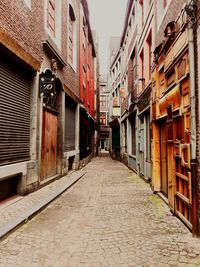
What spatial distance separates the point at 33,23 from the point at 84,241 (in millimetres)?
6557

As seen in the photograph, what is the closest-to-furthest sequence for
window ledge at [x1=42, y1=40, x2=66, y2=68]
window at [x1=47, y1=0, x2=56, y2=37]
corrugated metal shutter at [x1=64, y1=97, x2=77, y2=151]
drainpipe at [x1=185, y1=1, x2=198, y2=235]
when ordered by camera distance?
drainpipe at [x1=185, y1=1, x2=198, y2=235]
window ledge at [x1=42, y1=40, x2=66, y2=68]
window at [x1=47, y1=0, x2=56, y2=37]
corrugated metal shutter at [x1=64, y1=97, x2=77, y2=151]

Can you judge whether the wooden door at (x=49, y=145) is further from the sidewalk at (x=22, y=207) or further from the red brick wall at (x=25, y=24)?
the red brick wall at (x=25, y=24)

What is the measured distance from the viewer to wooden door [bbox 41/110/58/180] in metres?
9.85

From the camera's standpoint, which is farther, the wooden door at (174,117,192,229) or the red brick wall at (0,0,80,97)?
the red brick wall at (0,0,80,97)

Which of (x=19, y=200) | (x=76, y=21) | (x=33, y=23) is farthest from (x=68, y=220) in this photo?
(x=76, y=21)

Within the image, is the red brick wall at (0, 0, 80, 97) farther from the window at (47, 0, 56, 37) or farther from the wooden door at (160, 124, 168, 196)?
the wooden door at (160, 124, 168, 196)

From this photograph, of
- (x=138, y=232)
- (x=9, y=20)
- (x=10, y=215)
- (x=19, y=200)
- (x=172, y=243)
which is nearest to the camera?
(x=172, y=243)

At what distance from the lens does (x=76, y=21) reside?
1591cm

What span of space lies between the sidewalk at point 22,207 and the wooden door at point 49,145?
1347 mm

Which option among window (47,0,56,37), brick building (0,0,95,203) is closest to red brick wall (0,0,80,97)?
brick building (0,0,95,203)

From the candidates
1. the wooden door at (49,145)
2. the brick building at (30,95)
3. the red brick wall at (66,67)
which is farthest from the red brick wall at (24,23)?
the red brick wall at (66,67)

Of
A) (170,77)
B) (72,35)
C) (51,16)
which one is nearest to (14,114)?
(170,77)

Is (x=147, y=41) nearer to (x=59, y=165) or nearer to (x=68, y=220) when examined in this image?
(x=59, y=165)

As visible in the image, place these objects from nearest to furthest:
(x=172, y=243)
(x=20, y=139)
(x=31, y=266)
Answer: (x=31, y=266) → (x=172, y=243) → (x=20, y=139)
